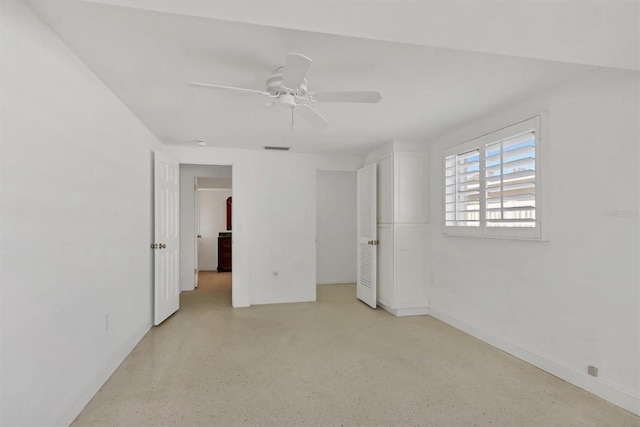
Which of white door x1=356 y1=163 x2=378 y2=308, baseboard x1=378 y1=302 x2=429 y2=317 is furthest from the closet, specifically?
white door x1=356 y1=163 x2=378 y2=308

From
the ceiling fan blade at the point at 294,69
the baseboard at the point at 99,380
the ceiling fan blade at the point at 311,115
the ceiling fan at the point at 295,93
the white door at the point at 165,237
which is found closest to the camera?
the ceiling fan blade at the point at 294,69

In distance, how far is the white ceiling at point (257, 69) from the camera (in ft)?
5.96

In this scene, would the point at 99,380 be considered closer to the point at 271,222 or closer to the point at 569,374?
the point at 271,222

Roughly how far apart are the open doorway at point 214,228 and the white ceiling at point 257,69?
4.59m

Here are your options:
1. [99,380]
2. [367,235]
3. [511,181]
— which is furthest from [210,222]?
[511,181]

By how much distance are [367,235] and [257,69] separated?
3.21m

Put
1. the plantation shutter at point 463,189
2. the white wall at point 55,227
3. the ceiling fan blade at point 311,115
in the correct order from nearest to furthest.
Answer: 1. the white wall at point 55,227
2. the ceiling fan blade at point 311,115
3. the plantation shutter at point 463,189

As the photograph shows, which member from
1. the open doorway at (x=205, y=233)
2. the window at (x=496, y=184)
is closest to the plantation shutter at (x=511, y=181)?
the window at (x=496, y=184)

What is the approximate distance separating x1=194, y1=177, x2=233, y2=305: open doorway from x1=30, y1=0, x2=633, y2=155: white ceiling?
4.59 metres

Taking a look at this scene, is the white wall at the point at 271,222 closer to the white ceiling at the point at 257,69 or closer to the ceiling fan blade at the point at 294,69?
the white ceiling at the point at 257,69

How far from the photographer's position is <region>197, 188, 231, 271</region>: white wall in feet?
27.9

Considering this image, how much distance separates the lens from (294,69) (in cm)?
182

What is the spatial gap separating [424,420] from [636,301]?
5.05 feet

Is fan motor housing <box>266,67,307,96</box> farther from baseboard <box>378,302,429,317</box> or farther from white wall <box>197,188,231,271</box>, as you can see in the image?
white wall <box>197,188,231,271</box>
